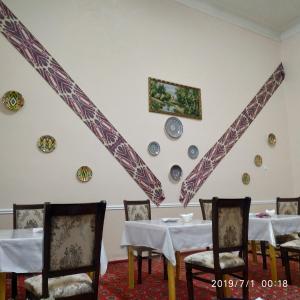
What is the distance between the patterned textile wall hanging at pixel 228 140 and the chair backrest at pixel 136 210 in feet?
5.27

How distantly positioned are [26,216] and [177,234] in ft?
5.16

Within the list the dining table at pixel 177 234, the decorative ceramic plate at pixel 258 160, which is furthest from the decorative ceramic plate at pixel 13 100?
the decorative ceramic plate at pixel 258 160

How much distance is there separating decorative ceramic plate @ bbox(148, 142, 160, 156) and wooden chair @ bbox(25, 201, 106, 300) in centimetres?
323

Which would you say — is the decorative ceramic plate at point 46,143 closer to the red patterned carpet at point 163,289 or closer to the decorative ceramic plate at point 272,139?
the red patterned carpet at point 163,289

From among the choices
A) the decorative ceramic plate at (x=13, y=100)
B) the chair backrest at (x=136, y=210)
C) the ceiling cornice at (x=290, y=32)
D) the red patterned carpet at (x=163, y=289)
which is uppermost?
the ceiling cornice at (x=290, y=32)

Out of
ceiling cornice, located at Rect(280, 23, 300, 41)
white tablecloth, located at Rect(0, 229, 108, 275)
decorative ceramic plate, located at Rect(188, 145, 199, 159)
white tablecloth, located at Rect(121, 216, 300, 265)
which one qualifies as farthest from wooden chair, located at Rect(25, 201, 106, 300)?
ceiling cornice, located at Rect(280, 23, 300, 41)

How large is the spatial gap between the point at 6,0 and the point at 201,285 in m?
4.34

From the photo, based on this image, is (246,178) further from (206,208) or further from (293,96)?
(206,208)

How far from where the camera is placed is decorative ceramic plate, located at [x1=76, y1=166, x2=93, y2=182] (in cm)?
460

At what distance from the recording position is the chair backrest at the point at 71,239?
1.89m

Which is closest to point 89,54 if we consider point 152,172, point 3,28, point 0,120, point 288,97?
point 3,28

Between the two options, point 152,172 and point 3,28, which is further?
point 152,172

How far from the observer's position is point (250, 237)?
3.42 meters

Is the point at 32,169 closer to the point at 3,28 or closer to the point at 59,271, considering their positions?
the point at 3,28
